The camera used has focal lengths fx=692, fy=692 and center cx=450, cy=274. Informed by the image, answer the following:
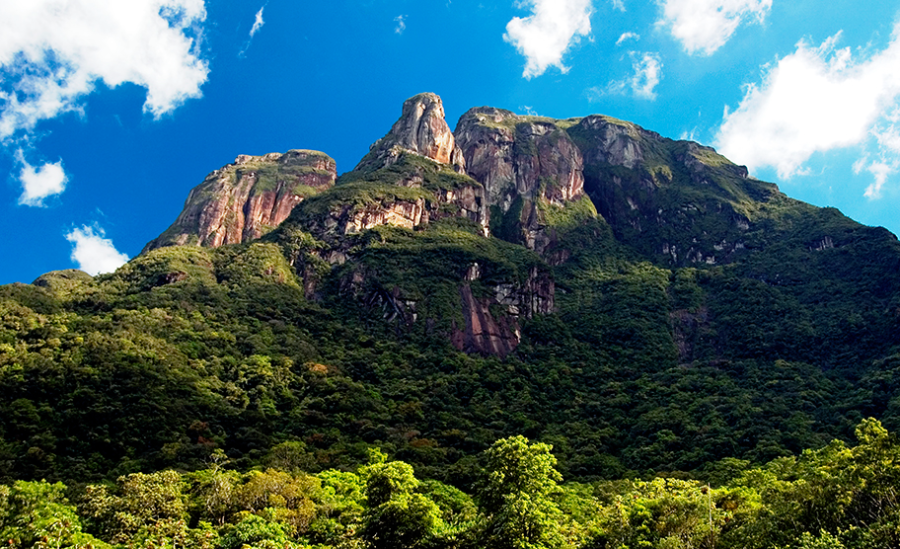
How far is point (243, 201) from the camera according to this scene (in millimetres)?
167750

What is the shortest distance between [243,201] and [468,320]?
8245cm

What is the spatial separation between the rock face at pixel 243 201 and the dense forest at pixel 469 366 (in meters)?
0.85

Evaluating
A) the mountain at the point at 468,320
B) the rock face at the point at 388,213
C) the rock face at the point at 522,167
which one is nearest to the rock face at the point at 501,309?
the mountain at the point at 468,320

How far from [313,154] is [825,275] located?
127 meters

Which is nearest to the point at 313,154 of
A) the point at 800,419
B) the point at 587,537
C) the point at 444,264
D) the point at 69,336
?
the point at 444,264

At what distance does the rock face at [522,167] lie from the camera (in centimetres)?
15775

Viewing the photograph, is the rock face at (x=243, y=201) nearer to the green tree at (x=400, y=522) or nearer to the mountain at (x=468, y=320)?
the mountain at (x=468, y=320)

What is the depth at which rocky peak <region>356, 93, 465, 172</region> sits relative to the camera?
168000 mm

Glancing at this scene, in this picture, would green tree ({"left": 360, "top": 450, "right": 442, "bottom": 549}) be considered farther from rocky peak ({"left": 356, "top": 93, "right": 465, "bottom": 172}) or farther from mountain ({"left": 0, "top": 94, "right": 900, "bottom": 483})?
rocky peak ({"left": 356, "top": 93, "right": 465, "bottom": 172})

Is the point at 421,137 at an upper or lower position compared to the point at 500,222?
upper

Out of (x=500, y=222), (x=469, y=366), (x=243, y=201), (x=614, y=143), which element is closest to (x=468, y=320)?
(x=469, y=366)

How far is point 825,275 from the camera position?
393ft

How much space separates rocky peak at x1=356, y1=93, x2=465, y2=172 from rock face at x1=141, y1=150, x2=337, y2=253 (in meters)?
14.6

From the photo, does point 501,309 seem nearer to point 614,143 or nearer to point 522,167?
point 522,167
